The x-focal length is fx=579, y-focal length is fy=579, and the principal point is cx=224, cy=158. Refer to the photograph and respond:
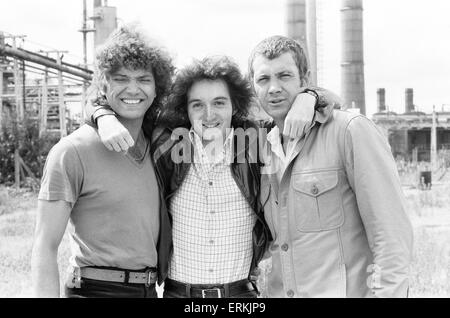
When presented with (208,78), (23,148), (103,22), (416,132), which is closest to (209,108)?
(208,78)

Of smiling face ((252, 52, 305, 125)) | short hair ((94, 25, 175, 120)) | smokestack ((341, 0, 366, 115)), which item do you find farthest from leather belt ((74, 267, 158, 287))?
smokestack ((341, 0, 366, 115))

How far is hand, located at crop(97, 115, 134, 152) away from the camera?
2.59m

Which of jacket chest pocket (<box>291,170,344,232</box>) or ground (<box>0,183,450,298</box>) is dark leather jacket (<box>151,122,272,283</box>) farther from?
ground (<box>0,183,450,298</box>)

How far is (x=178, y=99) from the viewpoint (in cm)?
310

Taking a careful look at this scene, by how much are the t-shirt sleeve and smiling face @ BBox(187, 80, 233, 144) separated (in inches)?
25.2

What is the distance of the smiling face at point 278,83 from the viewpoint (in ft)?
8.91

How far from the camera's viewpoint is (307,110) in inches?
99.8

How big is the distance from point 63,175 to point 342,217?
1237 millimetres

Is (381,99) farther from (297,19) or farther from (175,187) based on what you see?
(175,187)

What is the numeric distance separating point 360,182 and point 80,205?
4.16 feet

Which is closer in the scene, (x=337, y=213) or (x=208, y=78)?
(x=337, y=213)

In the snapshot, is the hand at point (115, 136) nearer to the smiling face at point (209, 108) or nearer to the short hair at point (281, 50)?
the smiling face at point (209, 108)
